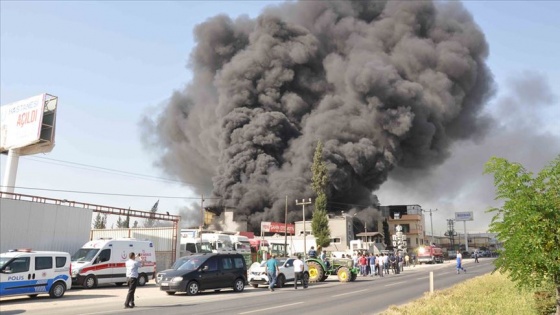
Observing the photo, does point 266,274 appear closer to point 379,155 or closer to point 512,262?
point 512,262

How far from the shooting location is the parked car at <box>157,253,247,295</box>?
55.3ft

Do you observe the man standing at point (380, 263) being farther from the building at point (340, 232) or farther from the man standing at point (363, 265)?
the building at point (340, 232)

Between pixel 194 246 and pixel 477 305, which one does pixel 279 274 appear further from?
pixel 477 305

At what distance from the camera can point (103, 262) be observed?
20547 mm

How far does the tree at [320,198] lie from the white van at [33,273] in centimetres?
3938

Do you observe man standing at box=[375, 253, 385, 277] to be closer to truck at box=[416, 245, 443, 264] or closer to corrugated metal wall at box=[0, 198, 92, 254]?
corrugated metal wall at box=[0, 198, 92, 254]

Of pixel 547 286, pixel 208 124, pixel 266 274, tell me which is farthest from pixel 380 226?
pixel 547 286

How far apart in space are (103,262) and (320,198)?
3878 cm

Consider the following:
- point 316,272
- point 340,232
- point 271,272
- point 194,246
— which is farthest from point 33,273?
point 340,232

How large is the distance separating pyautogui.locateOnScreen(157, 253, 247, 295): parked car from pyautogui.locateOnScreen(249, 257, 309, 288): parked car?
2185mm

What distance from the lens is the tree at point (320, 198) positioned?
54.4 m

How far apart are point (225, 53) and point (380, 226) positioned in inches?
1540

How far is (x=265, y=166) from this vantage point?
209ft

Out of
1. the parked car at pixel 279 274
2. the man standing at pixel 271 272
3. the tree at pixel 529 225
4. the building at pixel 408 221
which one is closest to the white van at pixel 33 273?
the man standing at pixel 271 272
